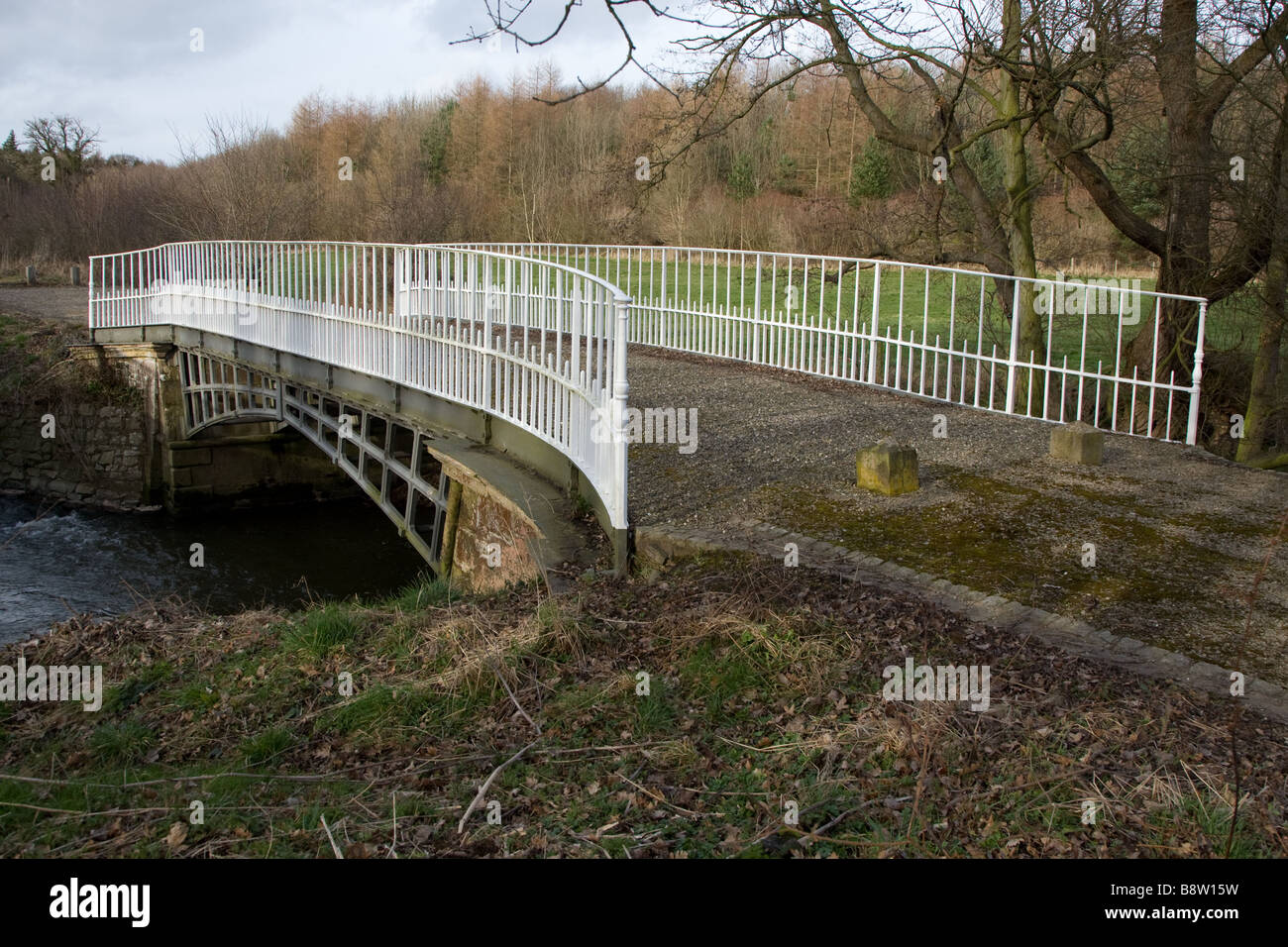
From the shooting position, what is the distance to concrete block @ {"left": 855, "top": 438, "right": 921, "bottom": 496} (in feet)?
26.4

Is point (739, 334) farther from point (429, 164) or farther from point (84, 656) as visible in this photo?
point (429, 164)

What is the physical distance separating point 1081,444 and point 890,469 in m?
2.17

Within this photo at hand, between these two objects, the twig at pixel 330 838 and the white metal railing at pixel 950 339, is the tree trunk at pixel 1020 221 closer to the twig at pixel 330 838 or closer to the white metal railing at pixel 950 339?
the white metal railing at pixel 950 339

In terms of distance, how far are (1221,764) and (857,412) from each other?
7138mm

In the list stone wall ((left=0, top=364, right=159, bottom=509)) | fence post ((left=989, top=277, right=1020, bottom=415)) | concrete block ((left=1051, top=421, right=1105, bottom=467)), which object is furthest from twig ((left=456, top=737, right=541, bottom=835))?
stone wall ((left=0, top=364, right=159, bottom=509))

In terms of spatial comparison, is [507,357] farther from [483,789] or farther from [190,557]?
[190,557]

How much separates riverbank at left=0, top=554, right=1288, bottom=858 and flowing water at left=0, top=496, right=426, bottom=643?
26.6 ft

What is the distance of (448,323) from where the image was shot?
10.4m

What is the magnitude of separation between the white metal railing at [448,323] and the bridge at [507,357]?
28mm

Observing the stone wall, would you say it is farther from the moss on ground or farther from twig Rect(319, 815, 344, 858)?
twig Rect(319, 815, 344, 858)

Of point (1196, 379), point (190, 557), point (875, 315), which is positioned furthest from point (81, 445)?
point (1196, 379)

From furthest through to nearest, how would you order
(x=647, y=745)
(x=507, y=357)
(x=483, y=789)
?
(x=507, y=357) → (x=647, y=745) → (x=483, y=789)

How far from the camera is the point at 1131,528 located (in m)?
7.24
